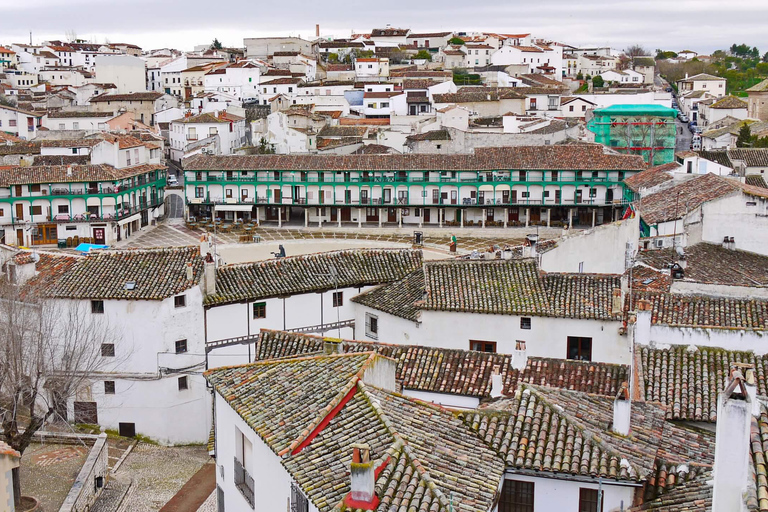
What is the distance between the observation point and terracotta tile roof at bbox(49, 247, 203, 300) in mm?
28453

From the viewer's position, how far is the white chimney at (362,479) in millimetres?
11781

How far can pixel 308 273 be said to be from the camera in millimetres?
31531

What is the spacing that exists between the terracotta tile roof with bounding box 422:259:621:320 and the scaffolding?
50260 mm

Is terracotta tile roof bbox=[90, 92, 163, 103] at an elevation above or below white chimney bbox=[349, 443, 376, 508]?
above

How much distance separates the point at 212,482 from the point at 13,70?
120 m

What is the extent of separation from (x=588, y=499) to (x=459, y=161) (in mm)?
52032

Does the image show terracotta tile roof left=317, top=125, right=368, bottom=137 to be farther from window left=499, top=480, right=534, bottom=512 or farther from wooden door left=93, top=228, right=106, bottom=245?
window left=499, top=480, right=534, bottom=512

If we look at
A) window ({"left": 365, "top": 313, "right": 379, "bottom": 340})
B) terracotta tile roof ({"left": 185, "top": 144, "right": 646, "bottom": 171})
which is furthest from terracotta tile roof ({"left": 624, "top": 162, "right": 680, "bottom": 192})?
window ({"left": 365, "top": 313, "right": 379, "bottom": 340})

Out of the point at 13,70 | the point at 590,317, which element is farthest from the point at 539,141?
the point at 13,70

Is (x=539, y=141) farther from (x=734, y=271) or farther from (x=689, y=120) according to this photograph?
(x=734, y=271)

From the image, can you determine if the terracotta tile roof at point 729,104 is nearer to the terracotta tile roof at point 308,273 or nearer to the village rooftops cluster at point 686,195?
the village rooftops cluster at point 686,195

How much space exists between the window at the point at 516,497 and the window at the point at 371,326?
1632cm

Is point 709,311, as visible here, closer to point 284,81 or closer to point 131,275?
point 131,275

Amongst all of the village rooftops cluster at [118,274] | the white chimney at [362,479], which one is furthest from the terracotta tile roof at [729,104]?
the white chimney at [362,479]
